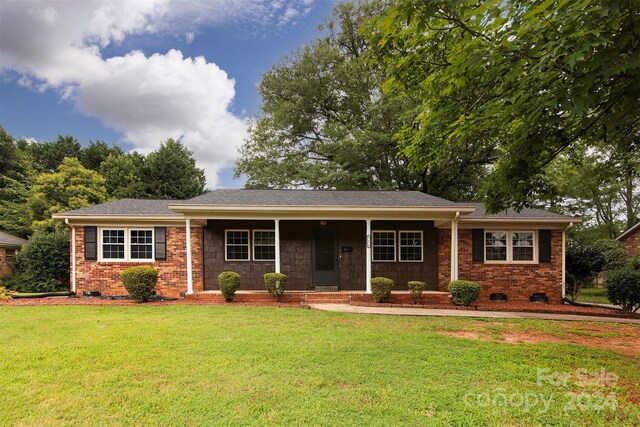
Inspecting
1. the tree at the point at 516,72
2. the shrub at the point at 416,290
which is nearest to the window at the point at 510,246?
the shrub at the point at 416,290

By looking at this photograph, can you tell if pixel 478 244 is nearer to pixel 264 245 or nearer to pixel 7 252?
pixel 264 245

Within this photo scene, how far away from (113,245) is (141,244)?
3.03ft

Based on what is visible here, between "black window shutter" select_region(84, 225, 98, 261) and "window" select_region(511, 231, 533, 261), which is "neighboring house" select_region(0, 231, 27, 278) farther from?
"window" select_region(511, 231, 533, 261)

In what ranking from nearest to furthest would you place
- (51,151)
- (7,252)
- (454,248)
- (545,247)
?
1. (454,248)
2. (545,247)
3. (7,252)
4. (51,151)

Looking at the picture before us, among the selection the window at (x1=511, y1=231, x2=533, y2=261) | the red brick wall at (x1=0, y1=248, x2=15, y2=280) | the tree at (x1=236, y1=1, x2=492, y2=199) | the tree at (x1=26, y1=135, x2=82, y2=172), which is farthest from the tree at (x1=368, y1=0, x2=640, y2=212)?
the tree at (x1=26, y1=135, x2=82, y2=172)

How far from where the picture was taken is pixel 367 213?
9914mm

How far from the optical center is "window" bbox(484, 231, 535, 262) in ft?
35.5

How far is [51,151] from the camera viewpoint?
27672 mm

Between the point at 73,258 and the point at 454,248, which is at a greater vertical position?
the point at 454,248

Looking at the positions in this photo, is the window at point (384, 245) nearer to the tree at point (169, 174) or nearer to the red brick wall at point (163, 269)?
the red brick wall at point (163, 269)

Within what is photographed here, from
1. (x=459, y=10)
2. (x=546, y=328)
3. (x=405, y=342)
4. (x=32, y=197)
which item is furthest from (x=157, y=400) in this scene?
(x=32, y=197)

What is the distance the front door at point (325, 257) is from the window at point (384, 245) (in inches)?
54.3

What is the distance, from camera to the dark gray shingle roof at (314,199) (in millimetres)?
9906

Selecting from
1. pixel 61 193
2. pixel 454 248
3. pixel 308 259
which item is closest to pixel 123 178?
pixel 61 193
